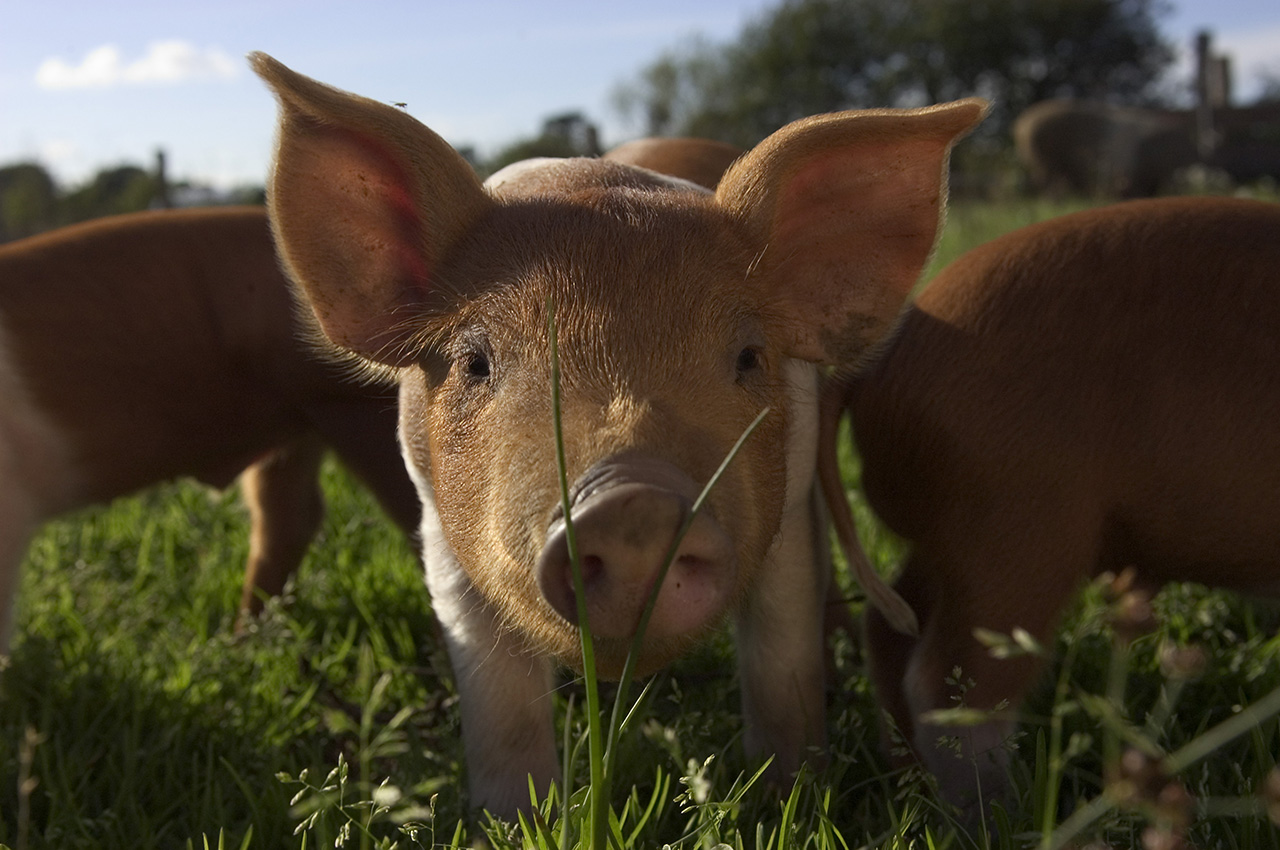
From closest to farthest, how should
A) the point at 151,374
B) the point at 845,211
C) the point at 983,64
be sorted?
the point at 845,211 → the point at 151,374 → the point at 983,64

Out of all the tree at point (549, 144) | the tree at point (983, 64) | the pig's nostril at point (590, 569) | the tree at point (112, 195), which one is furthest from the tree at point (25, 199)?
the tree at point (983, 64)

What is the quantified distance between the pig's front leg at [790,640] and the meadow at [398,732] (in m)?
0.10

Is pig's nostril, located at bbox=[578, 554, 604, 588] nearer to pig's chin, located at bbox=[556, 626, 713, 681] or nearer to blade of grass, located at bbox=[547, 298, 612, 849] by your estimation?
blade of grass, located at bbox=[547, 298, 612, 849]

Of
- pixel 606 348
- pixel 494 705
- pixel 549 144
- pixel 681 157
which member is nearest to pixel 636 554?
pixel 606 348

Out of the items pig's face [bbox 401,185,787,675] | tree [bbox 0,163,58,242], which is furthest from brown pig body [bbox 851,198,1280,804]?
tree [bbox 0,163,58,242]

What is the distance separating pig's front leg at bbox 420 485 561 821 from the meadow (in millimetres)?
85

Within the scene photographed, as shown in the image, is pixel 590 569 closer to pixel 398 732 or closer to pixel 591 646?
pixel 591 646

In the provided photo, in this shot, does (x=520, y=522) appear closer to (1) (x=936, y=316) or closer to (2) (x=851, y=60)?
(1) (x=936, y=316)

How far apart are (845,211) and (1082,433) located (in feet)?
2.16

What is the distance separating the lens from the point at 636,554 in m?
1.56

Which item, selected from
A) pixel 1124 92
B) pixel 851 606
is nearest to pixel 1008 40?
pixel 1124 92

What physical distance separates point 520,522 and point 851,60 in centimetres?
6111

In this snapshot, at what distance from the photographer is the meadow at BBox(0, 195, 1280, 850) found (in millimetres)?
2014

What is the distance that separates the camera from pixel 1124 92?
5531 centimetres
